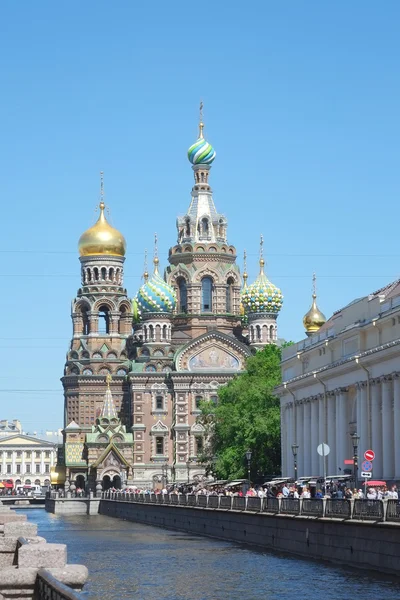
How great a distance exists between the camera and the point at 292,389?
77438 mm

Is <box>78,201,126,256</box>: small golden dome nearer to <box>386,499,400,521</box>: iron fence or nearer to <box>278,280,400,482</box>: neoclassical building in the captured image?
<box>278,280,400,482</box>: neoclassical building

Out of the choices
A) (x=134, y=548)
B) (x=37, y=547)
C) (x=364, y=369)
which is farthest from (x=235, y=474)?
(x=37, y=547)

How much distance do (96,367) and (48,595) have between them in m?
111

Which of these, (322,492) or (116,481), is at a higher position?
(116,481)

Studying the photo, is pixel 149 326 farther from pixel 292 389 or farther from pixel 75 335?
pixel 292 389

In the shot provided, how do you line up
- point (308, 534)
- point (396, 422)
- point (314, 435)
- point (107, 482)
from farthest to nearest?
point (107, 482) → point (314, 435) → point (396, 422) → point (308, 534)

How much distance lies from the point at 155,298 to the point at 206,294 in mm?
6107

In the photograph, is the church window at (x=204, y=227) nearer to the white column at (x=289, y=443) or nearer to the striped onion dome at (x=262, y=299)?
the striped onion dome at (x=262, y=299)

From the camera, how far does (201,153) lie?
413 ft

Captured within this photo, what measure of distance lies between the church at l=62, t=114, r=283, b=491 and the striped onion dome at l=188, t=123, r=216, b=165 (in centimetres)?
13

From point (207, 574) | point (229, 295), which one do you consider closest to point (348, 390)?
point (207, 574)

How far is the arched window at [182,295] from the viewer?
123 metres

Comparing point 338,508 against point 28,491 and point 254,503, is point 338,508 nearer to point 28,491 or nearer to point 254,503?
point 254,503

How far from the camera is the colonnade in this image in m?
56.6
